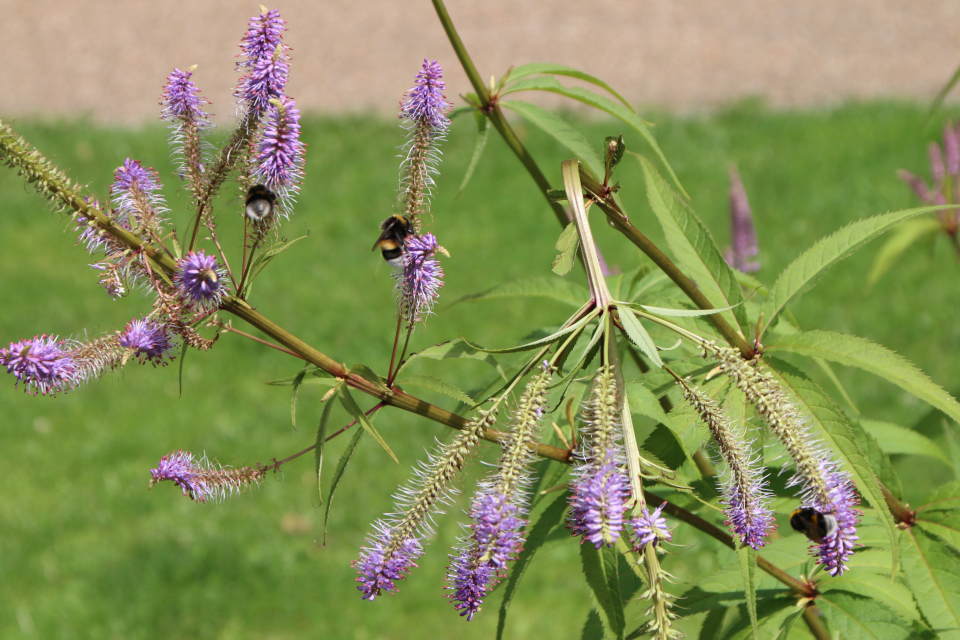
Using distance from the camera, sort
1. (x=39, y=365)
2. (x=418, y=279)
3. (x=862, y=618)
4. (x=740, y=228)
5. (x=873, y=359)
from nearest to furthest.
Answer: (x=39, y=365) < (x=418, y=279) < (x=873, y=359) < (x=862, y=618) < (x=740, y=228)

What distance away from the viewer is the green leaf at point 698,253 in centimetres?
190

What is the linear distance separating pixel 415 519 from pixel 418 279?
40cm

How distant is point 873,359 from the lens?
5.44 ft

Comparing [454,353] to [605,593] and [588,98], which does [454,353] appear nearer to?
[605,593]

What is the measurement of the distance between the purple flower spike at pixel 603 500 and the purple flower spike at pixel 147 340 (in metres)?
0.72

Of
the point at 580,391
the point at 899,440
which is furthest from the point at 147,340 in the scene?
the point at 899,440

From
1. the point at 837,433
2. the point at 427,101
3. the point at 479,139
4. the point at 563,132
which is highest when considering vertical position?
the point at 479,139

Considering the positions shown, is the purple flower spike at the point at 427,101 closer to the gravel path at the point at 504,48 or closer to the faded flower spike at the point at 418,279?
the faded flower spike at the point at 418,279

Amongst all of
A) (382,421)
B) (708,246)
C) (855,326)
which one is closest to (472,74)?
(708,246)

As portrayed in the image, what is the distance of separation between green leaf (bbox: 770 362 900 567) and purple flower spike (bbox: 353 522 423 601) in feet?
2.24

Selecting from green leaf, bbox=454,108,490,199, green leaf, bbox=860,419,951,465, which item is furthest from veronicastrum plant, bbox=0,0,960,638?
green leaf, bbox=860,419,951,465

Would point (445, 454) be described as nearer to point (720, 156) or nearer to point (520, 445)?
point (520, 445)

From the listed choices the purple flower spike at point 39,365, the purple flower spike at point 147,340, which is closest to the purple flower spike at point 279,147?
the purple flower spike at point 147,340

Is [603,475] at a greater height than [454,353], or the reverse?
[454,353]
